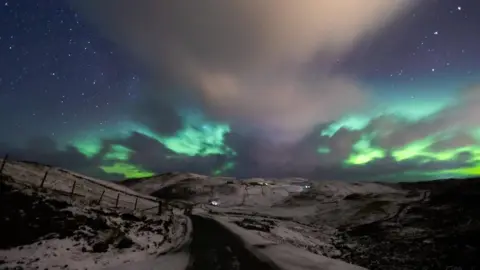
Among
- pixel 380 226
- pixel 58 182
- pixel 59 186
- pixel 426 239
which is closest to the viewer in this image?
pixel 426 239

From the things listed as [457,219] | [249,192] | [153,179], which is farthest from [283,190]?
[457,219]

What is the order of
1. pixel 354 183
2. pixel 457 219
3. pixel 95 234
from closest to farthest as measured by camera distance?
pixel 95 234, pixel 457 219, pixel 354 183

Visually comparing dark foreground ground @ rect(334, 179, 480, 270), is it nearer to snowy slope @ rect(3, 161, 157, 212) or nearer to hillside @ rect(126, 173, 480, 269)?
hillside @ rect(126, 173, 480, 269)

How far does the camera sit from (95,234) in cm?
2653

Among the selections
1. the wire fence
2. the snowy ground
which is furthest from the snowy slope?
the snowy ground

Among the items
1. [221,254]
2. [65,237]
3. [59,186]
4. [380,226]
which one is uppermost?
[59,186]

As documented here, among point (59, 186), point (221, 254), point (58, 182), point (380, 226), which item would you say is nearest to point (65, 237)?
point (221, 254)

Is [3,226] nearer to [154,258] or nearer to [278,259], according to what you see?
[154,258]

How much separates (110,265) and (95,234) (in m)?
6.28

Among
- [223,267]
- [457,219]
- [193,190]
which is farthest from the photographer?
[193,190]

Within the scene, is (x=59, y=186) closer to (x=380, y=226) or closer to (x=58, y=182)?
(x=58, y=182)

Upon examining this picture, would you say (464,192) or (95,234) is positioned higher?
(464,192)

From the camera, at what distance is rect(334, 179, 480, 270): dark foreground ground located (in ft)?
94.4

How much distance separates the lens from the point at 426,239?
4144 centimetres
